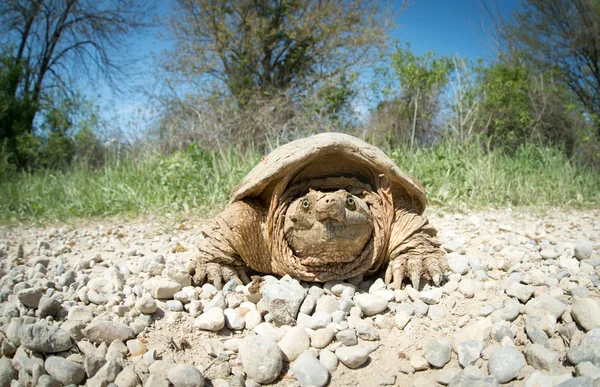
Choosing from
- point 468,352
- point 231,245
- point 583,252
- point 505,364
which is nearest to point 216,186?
point 231,245

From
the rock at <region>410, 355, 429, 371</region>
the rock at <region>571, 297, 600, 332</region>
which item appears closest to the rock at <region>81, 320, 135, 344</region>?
the rock at <region>410, 355, 429, 371</region>

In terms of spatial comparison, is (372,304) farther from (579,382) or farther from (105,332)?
(105,332)

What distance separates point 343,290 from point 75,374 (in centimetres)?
124

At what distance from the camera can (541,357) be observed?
1.39 metres

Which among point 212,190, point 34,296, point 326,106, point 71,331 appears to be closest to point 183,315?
point 71,331

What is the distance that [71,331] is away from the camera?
1636 millimetres

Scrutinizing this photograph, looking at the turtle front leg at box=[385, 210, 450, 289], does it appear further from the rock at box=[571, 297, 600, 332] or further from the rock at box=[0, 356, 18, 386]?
the rock at box=[0, 356, 18, 386]

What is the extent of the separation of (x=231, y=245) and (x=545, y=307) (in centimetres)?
157

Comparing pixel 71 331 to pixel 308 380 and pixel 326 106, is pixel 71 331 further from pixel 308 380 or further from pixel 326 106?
pixel 326 106

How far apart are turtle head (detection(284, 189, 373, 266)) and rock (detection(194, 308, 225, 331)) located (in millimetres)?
542

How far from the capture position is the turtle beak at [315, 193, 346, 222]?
183 centimetres

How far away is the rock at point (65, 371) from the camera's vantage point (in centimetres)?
→ 139

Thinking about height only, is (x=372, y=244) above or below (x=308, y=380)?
above

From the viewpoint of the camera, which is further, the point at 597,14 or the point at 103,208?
the point at 597,14
